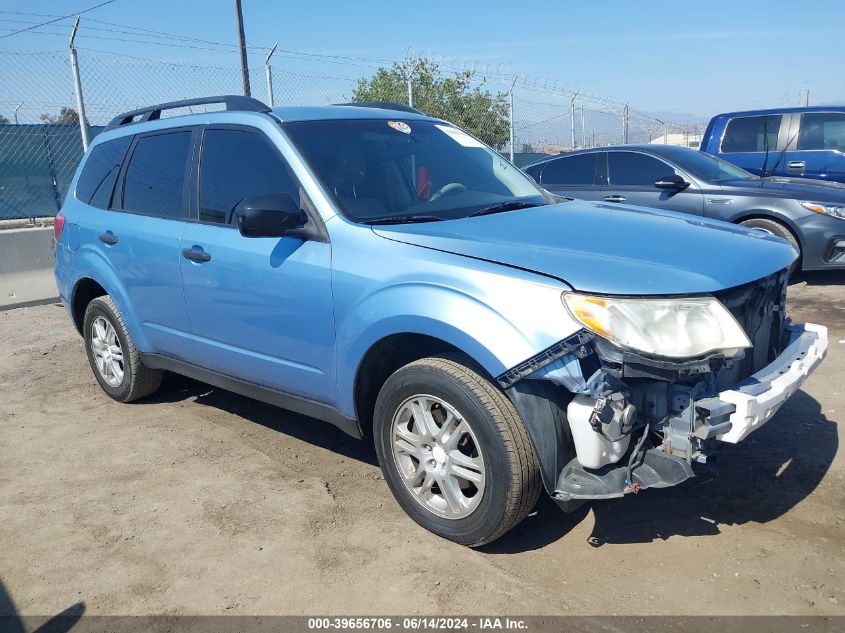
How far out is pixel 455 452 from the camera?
3133mm

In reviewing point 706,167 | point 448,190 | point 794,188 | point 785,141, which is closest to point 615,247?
point 448,190

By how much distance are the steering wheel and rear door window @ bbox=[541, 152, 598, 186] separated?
529 cm

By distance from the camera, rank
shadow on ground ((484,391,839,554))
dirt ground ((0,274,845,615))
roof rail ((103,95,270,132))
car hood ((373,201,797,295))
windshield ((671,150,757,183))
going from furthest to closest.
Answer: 1. windshield ((671,150,757,183))
2. roof rail ((103,95,270,132))
3. shadow on ground ((484,391,839,554))
4. dirt ground ((0,274,845,615))
5. car hood ((373,201,797,295))

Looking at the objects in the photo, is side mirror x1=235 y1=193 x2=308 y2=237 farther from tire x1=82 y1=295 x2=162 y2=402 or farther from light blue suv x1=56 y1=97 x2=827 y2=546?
tire x1=82 y1=295 x2=162 y2=402

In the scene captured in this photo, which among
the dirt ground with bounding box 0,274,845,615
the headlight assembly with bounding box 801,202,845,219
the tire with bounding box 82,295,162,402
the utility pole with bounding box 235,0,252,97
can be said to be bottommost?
the dirt ground with bounding box 0,274,845,615


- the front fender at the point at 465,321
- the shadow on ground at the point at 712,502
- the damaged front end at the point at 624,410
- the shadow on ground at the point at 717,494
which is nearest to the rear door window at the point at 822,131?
the shadow on ground at the point at 717,494

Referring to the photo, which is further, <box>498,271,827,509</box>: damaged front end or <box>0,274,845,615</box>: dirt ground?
<box>0,274,845,615</box>: dirt ground

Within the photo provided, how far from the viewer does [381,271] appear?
3.28 m

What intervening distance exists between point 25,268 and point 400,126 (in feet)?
20.3

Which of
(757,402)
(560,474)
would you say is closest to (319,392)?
(560,474)

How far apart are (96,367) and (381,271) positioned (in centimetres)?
312

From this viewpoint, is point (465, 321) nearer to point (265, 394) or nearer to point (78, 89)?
point (265, 394)

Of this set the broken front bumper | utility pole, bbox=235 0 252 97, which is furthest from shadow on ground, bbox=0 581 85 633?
utility pole, bbox=235 0 252 97

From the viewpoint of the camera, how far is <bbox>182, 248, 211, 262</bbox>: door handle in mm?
4055
